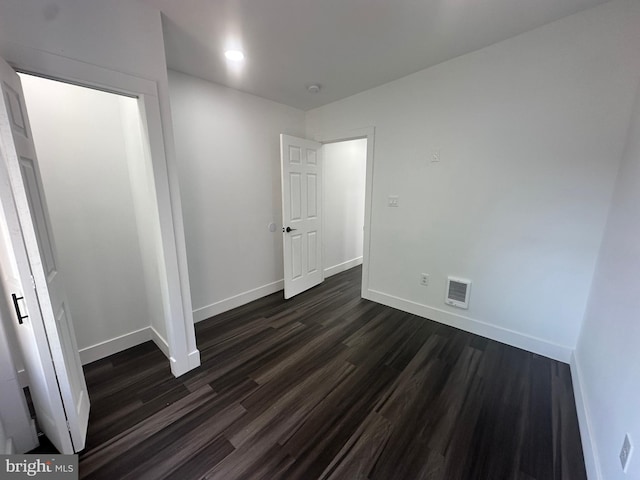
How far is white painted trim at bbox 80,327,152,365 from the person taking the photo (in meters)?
2.16

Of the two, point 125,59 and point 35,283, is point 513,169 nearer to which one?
point 125,59

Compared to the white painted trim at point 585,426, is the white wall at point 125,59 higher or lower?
higher

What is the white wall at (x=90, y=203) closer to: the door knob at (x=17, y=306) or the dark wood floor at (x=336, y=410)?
the dark wood floor at (x=336, y=410)

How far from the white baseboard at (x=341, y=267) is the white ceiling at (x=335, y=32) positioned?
109 inches

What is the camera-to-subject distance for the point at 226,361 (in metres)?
2.18

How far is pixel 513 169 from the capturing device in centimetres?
218

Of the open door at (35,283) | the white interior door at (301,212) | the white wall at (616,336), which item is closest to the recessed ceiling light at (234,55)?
the white interior door at (301,212)

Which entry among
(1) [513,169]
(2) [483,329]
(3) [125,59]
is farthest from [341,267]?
(3) [125,59]

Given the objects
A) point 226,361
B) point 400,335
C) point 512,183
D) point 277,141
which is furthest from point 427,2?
point 226,361

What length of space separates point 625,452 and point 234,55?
11.1 ft

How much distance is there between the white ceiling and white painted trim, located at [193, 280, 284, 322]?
97.1 inches

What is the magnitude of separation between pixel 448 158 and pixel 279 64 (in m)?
1.87

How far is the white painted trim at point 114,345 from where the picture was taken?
2164 mm

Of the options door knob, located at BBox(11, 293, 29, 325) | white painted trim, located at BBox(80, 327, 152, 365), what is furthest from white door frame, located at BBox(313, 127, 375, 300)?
door knob, located at BBox(11, 293, 29, 325)
